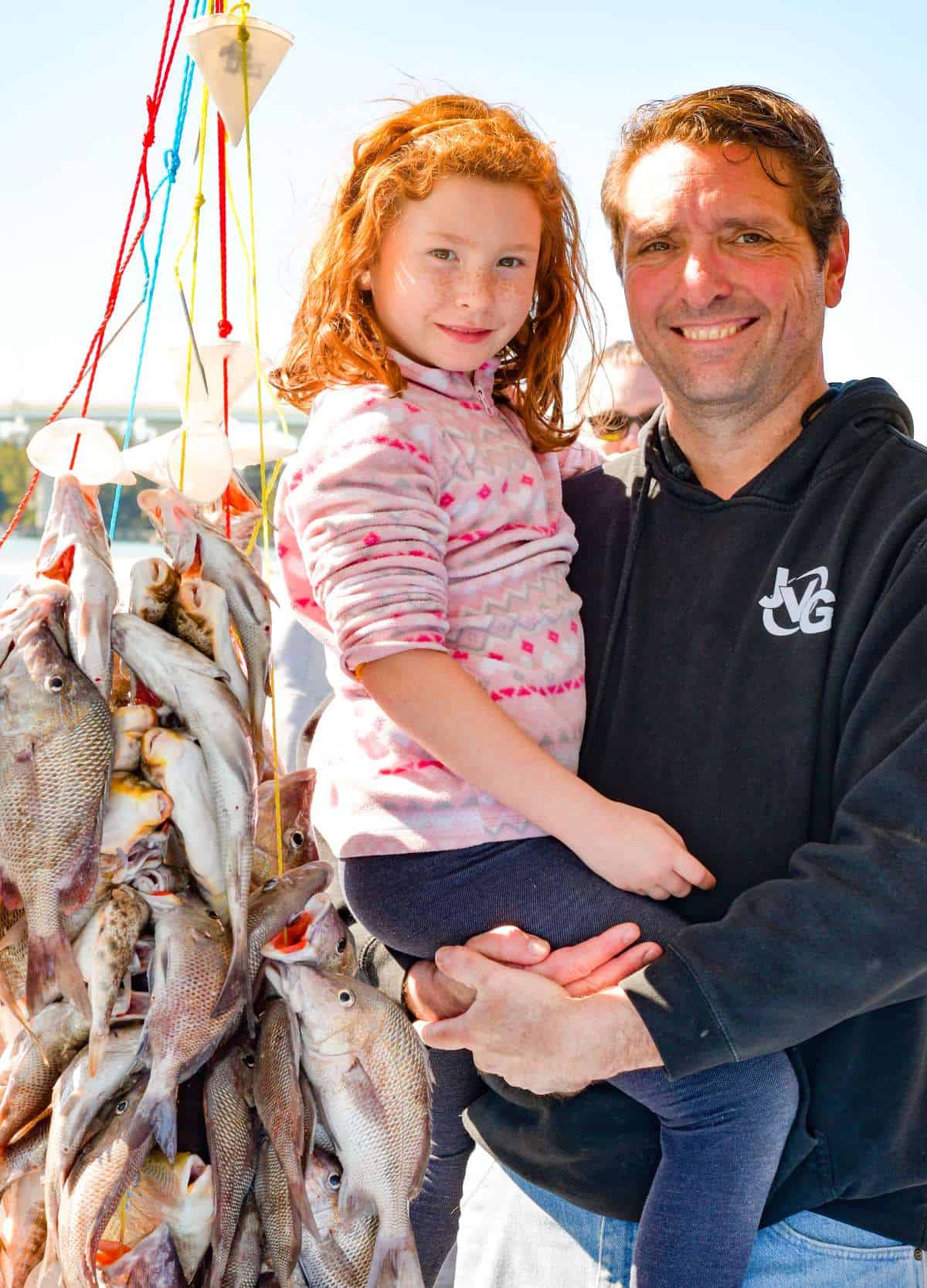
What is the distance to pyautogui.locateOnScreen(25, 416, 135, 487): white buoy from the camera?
157 cm

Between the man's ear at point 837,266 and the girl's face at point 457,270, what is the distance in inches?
23.9

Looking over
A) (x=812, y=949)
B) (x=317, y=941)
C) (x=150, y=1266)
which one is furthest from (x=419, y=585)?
(x=150, y=1266)

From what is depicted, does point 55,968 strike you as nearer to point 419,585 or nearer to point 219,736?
point 219,736

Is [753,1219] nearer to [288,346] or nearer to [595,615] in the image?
[595,615]

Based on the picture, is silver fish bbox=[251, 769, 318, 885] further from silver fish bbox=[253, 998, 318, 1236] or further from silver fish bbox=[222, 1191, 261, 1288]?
silver fish bbox=[222, 1191, 261, 1288]

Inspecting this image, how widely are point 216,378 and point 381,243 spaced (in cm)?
35

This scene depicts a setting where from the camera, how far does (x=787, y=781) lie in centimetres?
193

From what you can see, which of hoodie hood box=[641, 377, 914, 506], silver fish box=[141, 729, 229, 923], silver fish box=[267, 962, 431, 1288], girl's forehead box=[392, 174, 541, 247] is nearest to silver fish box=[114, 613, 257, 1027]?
silver fish box=[141, 729, 229, 923]

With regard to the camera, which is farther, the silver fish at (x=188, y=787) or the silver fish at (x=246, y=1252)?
the silver fish at (x=246, y=1252)

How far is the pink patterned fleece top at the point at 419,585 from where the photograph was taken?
Result: 5.81 feet

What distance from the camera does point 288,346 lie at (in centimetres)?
217

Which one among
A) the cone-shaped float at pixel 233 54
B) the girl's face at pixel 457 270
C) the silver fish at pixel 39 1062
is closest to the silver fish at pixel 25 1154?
the silver fish at pixel 39 1062

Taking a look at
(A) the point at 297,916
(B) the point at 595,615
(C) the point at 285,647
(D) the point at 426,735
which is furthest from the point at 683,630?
(C) the point at 285,647

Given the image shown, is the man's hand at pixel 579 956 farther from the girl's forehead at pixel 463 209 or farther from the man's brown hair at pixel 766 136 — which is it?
the man's brown hair at pixel 766 136
